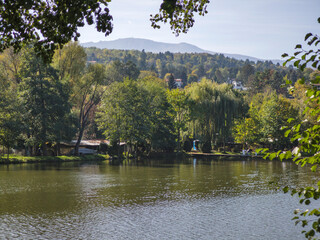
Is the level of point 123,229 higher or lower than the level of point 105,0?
lower

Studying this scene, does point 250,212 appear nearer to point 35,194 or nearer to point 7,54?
point 35,194

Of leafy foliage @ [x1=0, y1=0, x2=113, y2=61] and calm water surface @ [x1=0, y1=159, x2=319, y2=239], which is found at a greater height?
leafy foliage @ [x1=0, y1=0, x2=113, y2=61]

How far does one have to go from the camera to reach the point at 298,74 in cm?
16075

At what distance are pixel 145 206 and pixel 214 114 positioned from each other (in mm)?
40629

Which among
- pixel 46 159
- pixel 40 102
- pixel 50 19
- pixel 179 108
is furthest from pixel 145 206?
pixel 179 108

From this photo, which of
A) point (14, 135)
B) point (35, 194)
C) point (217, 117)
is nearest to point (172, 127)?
point (217, 117)

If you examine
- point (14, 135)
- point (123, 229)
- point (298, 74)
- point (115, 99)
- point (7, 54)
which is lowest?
point (123, 229)

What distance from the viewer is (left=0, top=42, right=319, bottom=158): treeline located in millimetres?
51000

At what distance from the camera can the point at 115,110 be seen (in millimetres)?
58844

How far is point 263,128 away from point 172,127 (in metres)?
14.3

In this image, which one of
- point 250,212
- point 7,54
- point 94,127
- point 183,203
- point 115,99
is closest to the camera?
point 250,212

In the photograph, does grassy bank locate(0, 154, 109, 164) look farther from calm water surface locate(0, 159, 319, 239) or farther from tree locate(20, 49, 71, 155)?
calm water surface locate(0, 159, 319, 239)

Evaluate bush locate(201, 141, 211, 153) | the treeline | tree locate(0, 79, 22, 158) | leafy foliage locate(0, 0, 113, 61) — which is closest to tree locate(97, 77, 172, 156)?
the treeline

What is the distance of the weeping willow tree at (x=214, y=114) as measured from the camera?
63656 millimetres
